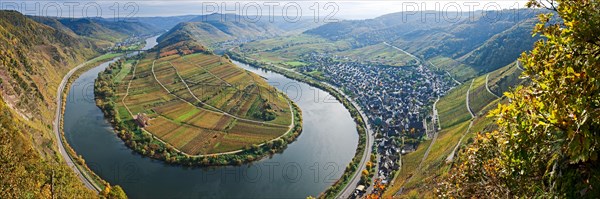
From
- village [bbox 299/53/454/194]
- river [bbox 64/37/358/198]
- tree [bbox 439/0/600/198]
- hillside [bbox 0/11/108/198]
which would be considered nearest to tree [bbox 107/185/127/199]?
hillside [bbox 0/11/108/198]

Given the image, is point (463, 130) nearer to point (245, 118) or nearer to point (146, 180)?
point (245, 118)

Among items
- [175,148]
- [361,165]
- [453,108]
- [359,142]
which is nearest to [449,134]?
[359,142]

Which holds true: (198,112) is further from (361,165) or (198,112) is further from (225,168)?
(361,165)

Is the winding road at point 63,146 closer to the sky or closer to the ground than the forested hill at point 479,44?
closer to the ground

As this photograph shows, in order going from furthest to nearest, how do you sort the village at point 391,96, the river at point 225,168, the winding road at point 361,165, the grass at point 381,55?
the grass at point 381,55 → the village at point 391,96 → the winding road at point 361,165 → the river at point 225,168

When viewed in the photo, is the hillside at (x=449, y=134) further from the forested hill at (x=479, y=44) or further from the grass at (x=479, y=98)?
the forested hill at (x=479, y=44)

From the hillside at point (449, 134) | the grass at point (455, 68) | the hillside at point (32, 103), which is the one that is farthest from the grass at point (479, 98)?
the hillside at point (32, 103)

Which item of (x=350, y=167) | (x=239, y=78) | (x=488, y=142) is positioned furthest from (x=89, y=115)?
(x=488, y=142)
